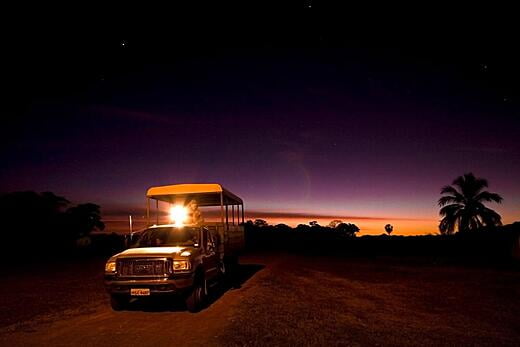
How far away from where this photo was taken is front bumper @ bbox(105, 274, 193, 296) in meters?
8.87

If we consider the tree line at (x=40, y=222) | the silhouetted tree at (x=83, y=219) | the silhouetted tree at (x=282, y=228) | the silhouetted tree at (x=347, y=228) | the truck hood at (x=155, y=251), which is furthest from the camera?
the silhouetted tree at (x=347, y=228)

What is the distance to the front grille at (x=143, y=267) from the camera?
8.98m

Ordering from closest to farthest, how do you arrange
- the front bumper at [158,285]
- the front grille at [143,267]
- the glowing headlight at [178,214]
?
the front bumper at [158,285] < the front grille at [143,267] < the glowing headlight at [178,214]

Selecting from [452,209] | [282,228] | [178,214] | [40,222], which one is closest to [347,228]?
[282,228]

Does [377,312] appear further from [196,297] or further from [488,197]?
[488,197]

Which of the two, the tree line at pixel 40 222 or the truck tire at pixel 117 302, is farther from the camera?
the tree line at pixel 40 222

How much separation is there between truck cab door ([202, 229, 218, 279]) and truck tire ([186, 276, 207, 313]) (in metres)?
0.49

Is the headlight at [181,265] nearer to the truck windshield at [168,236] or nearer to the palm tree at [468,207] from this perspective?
the truck windshield at [168,236]

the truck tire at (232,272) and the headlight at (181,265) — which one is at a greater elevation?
the headlight at (181,265)

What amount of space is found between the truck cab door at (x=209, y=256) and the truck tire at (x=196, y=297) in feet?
1.61

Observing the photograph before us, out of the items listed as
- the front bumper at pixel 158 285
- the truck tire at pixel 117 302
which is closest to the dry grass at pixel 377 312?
the front bumper at pixel 158 285

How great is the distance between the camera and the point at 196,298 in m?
9.17

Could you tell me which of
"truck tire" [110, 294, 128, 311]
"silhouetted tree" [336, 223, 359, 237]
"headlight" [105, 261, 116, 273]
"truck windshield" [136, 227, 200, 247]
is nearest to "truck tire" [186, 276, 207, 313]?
"truck windshield" [136, 227, 200, 247]

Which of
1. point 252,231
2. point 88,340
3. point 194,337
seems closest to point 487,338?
point 194,337
